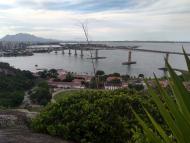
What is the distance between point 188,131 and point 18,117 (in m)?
3.93

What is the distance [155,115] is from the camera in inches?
169

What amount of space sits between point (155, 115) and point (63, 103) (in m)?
1.06

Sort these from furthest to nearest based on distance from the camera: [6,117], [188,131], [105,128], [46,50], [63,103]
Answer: [46,50] < [6,117] < [63,103] < [105,128] < [188,131]

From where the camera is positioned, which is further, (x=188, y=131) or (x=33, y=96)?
(x=33, y=96)

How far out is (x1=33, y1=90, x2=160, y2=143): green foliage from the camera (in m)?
4.11

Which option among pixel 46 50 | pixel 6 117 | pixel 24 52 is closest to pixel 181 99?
pixel 6 117

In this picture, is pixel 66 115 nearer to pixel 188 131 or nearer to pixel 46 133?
Result: pixel 46 133

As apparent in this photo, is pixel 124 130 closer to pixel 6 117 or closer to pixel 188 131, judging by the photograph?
pixel 6 117

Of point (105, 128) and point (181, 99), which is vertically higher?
point (181, 99)

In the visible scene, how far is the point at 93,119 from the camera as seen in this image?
162 inches

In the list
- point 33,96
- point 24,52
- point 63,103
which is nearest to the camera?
point 63,103

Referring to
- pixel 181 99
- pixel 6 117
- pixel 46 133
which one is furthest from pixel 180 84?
pixel 6 117

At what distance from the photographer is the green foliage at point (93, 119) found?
13.5 feet

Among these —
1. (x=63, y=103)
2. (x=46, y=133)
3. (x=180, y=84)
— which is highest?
(x=180, y=84)
